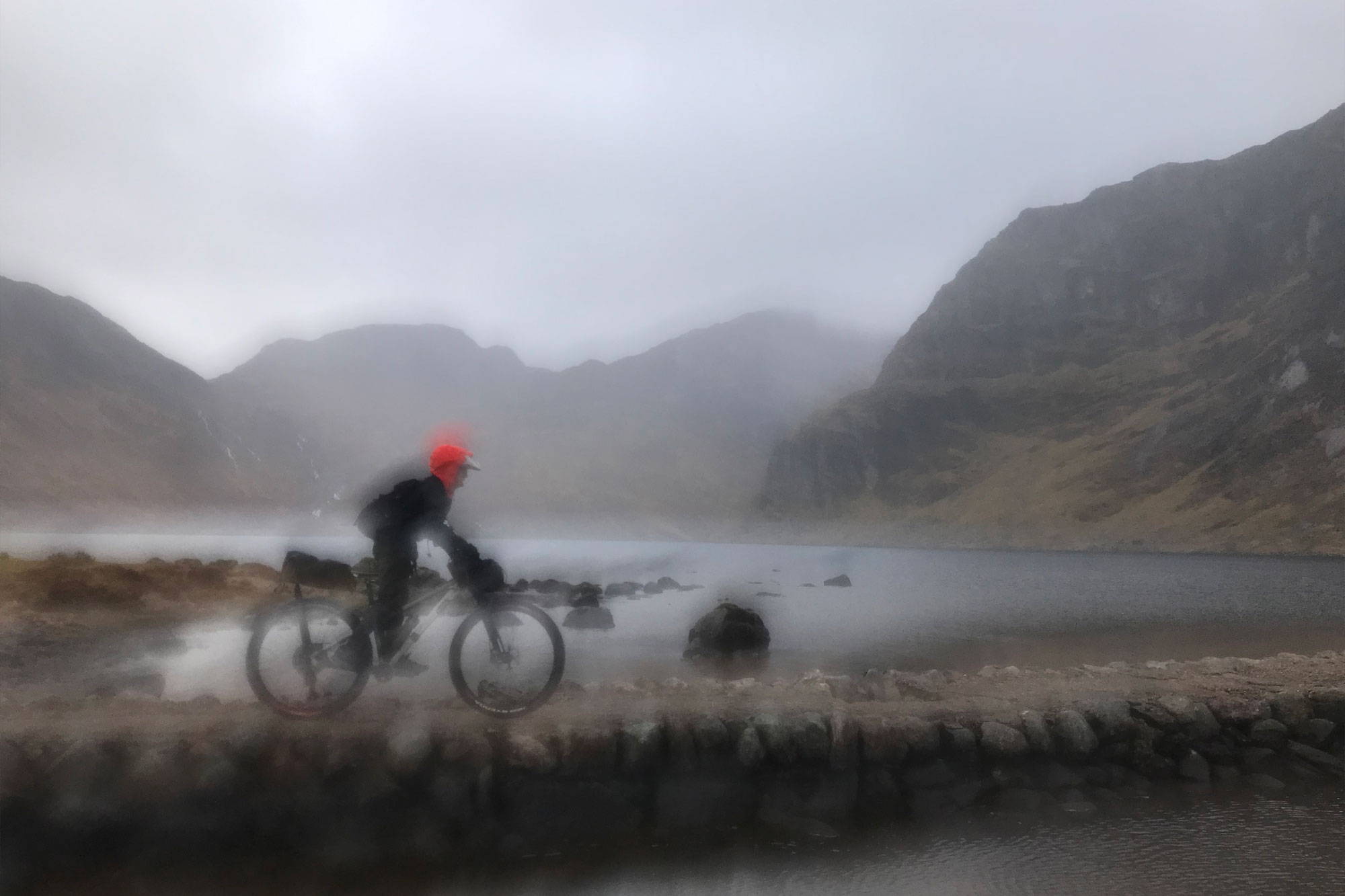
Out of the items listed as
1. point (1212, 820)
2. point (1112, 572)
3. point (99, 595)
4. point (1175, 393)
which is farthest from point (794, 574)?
point (1175, 393)

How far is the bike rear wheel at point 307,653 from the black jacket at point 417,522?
84cm

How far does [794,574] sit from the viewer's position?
7894 centimetres

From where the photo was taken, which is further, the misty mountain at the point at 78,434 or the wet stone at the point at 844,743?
the misty mountain at the point at 78,434

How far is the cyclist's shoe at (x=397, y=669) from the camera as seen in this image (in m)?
8.48

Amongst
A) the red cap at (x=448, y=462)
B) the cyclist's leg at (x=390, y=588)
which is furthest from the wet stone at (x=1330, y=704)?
the cyclist's leg at (x=390, y=588)

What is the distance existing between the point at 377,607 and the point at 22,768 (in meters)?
3.11

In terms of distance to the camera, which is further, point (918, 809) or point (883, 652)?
point (883, 652)

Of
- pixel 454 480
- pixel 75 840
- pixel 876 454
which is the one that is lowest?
pixel 75 840

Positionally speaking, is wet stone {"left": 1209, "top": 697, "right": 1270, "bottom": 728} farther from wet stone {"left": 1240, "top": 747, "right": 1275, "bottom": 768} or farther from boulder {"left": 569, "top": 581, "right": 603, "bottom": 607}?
boulder {"left": 569, "top": 581, "right": 603, "bottom": 607}

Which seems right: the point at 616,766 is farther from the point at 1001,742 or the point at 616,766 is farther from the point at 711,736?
the point at 1001,742

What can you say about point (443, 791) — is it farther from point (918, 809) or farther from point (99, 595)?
point (99, 595)

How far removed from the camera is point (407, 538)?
27.7 ft

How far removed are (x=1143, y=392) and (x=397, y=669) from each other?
171083 millimetres

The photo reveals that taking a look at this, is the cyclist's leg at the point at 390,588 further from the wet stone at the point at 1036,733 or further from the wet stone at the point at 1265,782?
the wet stone at the point at 1265,782
